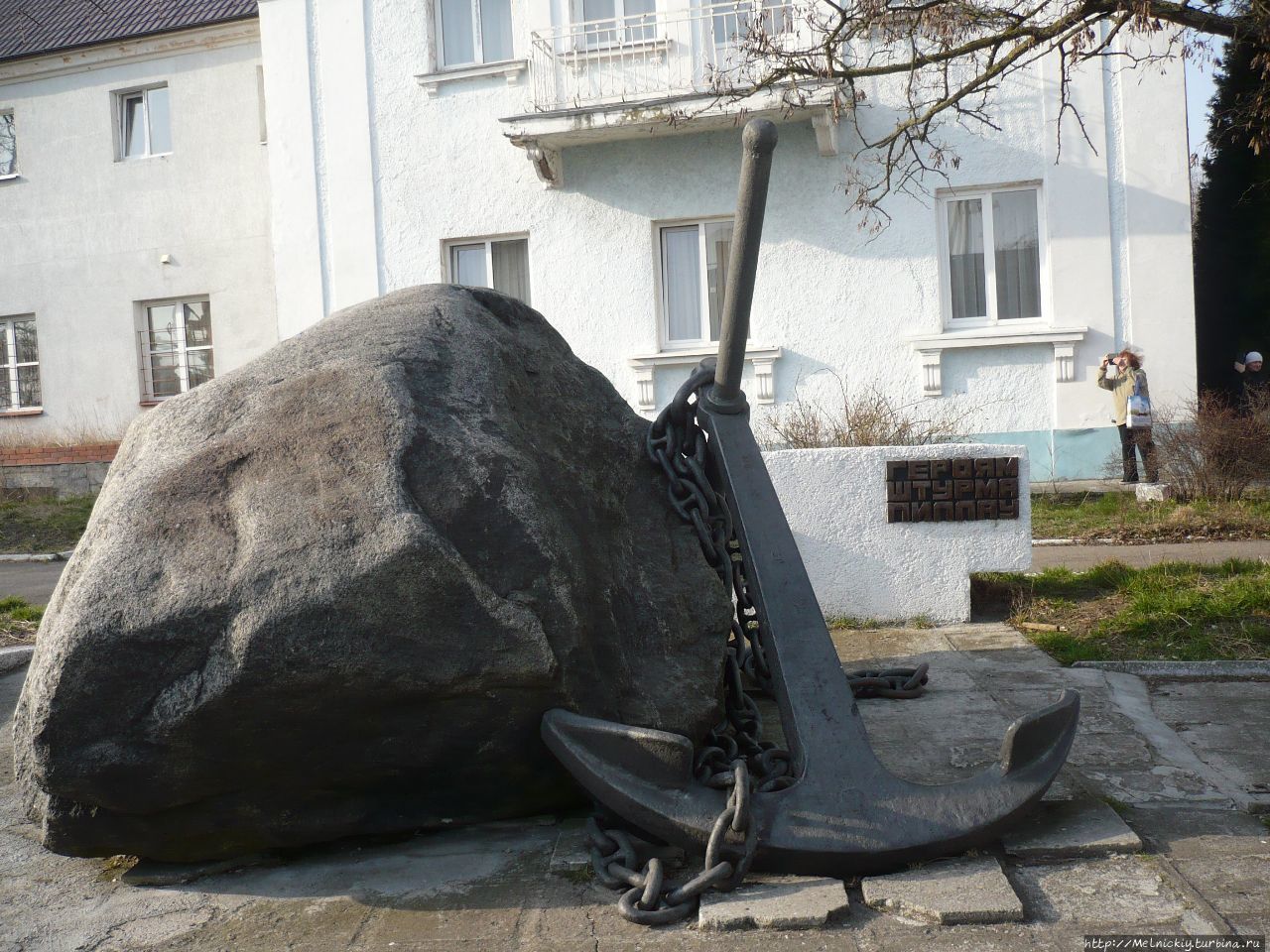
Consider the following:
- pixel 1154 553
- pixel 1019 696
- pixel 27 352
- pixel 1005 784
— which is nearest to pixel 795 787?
pixel 1005 784

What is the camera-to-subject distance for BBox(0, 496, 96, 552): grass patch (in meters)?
11.1

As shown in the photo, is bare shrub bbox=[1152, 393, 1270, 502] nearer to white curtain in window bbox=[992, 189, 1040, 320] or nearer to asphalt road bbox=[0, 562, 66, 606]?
white curtain in window bbox=[992, 189, 1040, 320]

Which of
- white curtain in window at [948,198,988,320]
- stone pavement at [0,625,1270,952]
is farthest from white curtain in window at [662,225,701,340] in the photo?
stone pavement at [0,625,1270,952]

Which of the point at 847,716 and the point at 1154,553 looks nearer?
the point at 847,716

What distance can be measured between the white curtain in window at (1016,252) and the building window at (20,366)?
43.9ft

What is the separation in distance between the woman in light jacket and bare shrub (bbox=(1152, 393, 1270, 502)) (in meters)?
0.68

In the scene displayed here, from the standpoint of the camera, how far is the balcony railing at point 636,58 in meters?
10.8

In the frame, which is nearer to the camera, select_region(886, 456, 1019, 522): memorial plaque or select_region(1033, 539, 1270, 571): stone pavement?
select_region(886, 456, 1019, 522): memorial plaque

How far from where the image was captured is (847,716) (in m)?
2.68

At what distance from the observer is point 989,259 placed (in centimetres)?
1073

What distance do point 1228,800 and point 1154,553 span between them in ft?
15.9

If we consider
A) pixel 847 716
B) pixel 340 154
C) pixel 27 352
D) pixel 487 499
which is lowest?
pixel 847 716

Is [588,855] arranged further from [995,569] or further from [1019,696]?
[995,569]

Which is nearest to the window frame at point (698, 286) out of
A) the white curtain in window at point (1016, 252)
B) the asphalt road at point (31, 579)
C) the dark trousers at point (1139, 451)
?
the white curtain in window at point (1016, 252)
